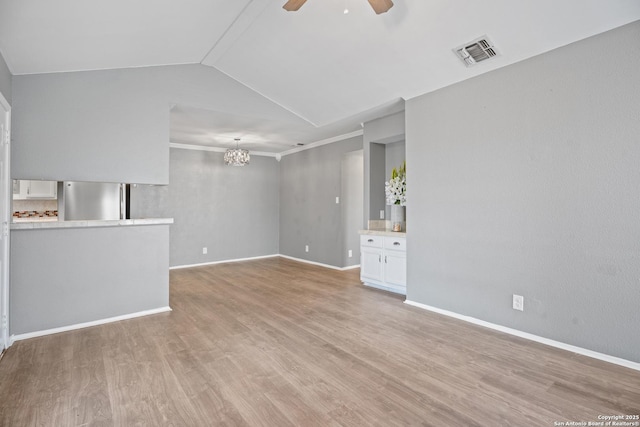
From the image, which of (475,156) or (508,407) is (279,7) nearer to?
(475,156)

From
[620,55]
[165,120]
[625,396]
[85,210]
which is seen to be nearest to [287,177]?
[165,120]

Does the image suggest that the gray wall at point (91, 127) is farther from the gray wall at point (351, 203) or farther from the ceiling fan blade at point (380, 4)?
the gray wall at point (351, 203)

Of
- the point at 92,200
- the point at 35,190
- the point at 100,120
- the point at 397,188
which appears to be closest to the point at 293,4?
the point at 100,120

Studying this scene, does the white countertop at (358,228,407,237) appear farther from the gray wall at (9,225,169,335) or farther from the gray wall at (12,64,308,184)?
the gray wall at (12,64,308,184)

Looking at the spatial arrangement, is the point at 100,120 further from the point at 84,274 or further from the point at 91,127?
the point at 84,274

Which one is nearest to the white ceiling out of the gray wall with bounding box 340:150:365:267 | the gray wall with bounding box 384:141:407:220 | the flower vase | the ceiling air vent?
the ceiling air vent

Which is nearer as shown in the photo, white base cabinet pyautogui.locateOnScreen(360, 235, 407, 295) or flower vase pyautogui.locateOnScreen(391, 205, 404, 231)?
white base cabinet pyautogui.locateOnScreen(360, 235, 407, 295)

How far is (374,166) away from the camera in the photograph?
504 cm

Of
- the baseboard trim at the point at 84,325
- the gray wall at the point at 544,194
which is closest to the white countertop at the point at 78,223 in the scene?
the baseboard trim at the point at 84,325

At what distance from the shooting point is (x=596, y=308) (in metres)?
2.52

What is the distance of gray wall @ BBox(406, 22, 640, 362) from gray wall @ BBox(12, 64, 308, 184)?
2922 millimetres

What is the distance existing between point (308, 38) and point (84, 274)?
3.25 metres

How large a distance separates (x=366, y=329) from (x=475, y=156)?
2026 millimetres

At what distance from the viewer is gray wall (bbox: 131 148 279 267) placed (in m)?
6.38
